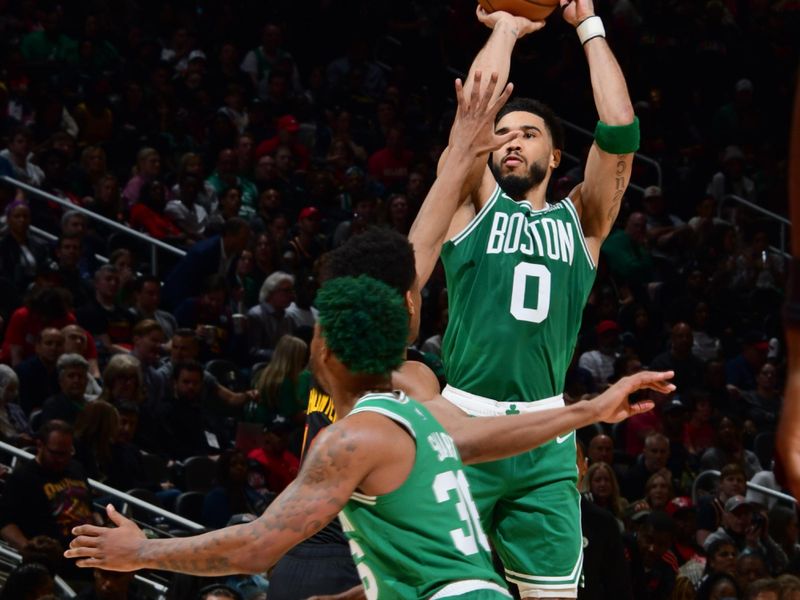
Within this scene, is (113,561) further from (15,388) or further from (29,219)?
(29,219)

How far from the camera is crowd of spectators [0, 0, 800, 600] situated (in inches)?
378

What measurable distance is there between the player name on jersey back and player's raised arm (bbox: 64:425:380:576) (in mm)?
1969

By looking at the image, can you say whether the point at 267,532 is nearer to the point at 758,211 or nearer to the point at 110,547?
the point at 110,547

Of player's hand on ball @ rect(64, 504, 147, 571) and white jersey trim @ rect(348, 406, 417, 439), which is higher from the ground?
white jersey trim @ rect(348, 406, 417, 439)

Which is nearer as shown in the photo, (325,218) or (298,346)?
(298,346)

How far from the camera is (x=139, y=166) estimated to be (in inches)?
528

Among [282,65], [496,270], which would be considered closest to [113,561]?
[496,270]

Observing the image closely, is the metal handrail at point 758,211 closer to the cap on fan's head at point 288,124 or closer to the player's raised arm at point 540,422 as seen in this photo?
the cap on fan's head at point 288,124

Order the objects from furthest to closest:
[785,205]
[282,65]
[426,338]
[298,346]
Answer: [785,205] → [282,65] → [426,338] → [298,346]

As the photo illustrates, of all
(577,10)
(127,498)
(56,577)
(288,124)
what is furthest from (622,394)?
(288,124)

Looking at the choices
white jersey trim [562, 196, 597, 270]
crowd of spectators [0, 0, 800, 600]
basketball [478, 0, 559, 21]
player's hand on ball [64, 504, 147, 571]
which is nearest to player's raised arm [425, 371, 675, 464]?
player's hand on ball [64, 504, 147, 571]

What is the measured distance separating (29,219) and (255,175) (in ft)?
11.1

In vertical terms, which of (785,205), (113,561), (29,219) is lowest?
(785,205)

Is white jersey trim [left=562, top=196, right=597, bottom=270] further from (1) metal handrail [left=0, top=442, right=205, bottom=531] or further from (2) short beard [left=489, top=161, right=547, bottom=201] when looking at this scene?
(1) metal handrail [left=0, top=442, right=205, bottom=531]
